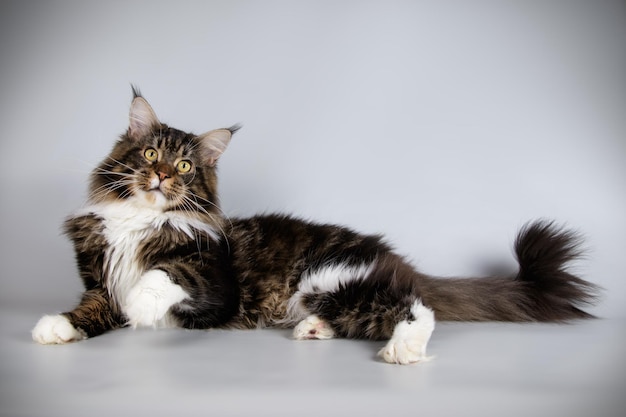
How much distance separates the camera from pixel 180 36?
4562mm

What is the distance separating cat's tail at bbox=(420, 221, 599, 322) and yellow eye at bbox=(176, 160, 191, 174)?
1373 mm

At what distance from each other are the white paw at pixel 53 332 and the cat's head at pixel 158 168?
69 centimetres

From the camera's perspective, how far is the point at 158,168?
3.16 m

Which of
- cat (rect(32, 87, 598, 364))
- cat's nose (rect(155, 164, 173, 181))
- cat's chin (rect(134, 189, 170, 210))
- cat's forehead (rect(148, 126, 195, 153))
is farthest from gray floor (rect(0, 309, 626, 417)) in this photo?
cat's forehead (rect(148, 126, 195, 153))

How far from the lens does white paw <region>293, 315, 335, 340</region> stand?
303cm

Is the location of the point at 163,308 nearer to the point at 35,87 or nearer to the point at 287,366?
the point at 287,366

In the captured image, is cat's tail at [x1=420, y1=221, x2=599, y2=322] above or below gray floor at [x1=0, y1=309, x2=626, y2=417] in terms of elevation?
above

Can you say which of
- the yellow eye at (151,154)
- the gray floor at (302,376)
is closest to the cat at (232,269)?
the yellow eye at (151,154)

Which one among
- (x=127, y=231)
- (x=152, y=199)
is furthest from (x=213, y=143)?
(x=127, y=231)

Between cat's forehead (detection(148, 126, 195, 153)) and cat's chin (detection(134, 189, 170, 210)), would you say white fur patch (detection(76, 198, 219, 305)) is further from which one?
cat's forehead (detection(148, 126, 195, 153))

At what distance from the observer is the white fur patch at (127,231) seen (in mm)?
3164

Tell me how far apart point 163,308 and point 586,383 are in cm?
168

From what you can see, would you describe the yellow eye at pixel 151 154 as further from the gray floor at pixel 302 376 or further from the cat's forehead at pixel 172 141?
the gray floor at pixel 302 376

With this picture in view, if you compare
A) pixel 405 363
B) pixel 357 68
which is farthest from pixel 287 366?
pixel 357 68
